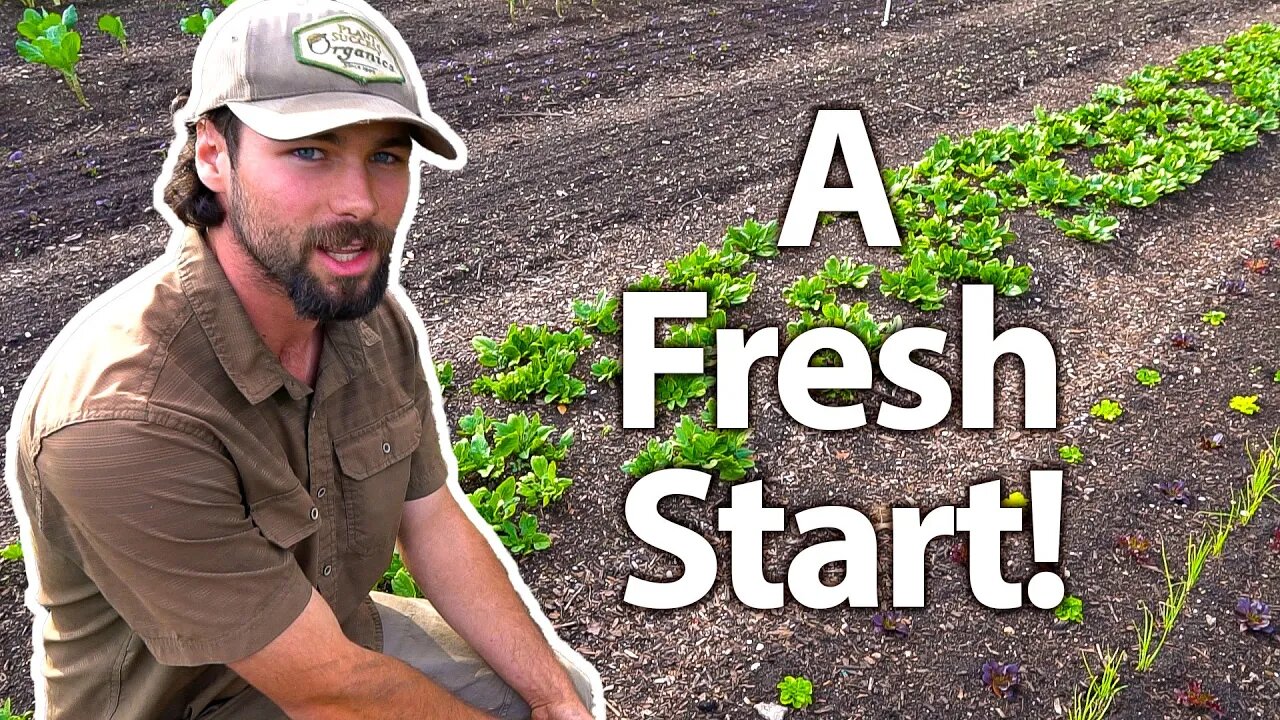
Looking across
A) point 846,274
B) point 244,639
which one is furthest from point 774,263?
point 244,639

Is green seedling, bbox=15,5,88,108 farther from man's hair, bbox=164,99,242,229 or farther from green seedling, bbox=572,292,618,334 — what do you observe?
man's hair, bbox=164,99,242,229

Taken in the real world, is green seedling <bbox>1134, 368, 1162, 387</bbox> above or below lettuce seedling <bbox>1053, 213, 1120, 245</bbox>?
below

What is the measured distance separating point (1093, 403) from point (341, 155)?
3074 mm

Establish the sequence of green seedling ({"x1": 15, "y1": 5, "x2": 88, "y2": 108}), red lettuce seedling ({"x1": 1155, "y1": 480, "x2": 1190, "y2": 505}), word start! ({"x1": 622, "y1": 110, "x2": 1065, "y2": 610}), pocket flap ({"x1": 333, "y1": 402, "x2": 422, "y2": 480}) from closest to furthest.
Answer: pocket flap ({"x1": 333, "y1": 402, "x2": 422, "y2": 480})
word start! ({"x1": 622, "y1": 110, "x2": 1065, "y2": 610})
red lettuce seedling ({"x1": 1155, "y1": 480, "x2": 1190, "y2": 505})
green seedling ({"x1": 15, "y1": 5, "x2": 88, "y2": 108})

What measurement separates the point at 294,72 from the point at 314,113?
81 mm

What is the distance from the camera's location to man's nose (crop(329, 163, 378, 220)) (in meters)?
1.48

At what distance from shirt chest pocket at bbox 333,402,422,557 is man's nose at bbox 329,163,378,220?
0.44 m

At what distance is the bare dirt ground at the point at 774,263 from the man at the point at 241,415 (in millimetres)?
1191

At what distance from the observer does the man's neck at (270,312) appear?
1.54 metres

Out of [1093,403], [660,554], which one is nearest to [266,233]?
[660,554]

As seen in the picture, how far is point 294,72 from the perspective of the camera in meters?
1.42

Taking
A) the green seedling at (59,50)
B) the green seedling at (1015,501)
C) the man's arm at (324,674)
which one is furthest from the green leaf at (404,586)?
the green seedling at (59,50)

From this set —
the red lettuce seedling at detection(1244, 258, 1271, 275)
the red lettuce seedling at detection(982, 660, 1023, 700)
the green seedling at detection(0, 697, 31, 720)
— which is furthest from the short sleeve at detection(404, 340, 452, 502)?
the red lettuce seedling at detection(1244, 258, 1271, 275)

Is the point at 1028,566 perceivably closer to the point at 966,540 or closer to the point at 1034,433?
the point at 966,540
